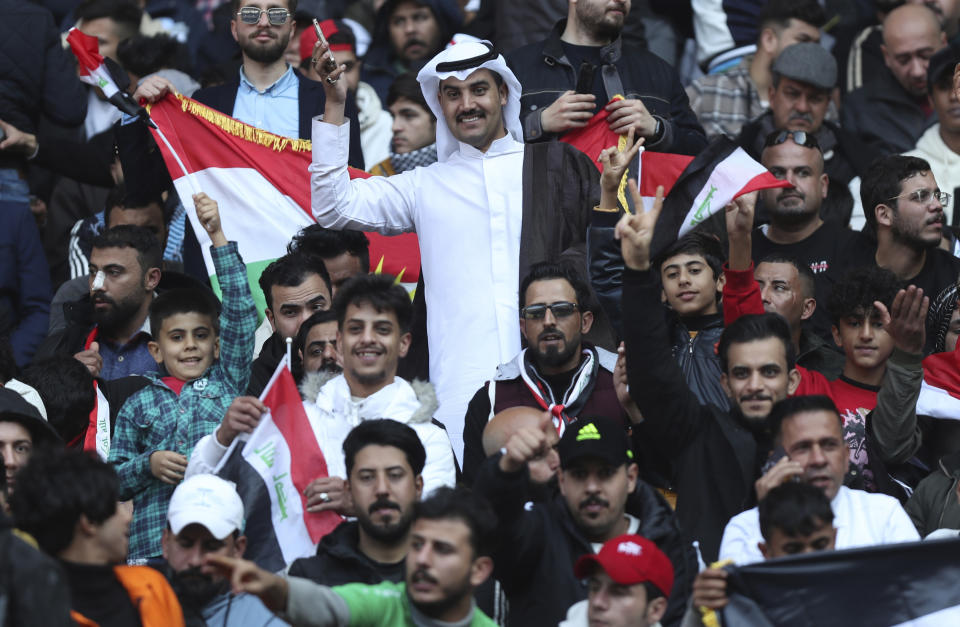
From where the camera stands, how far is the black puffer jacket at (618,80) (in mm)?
9500

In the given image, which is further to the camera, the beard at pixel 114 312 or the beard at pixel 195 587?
the beard at pixel 114 312

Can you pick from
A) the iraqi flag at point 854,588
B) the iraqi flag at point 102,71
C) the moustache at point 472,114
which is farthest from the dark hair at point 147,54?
the iraqi flag at point 854,588

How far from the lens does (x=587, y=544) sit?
668 centimetres

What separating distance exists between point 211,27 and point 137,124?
453 centimetres

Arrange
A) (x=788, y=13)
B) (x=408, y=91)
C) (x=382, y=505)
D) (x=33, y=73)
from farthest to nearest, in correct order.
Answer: (x=788, y=13) < (x=408, y=91) < (x=33, y=73) < (x=382, y=505)

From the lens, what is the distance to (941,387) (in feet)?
26.8

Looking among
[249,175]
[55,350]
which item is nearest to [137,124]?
[249,175]

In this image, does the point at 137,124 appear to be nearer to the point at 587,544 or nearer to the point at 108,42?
the point at 108,42

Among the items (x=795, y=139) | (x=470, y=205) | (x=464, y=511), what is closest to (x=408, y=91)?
(x=795, y=139)

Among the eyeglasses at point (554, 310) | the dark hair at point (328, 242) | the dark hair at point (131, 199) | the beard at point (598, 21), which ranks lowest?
the eyeglasses at point (554, 310)

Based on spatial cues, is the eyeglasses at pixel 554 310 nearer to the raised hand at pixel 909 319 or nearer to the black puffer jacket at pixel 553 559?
the black puffer jacket at pixel 553 559

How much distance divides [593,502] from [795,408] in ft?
3.08

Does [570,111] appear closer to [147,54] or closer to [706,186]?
[706,186]

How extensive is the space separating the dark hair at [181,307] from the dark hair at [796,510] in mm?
3438
